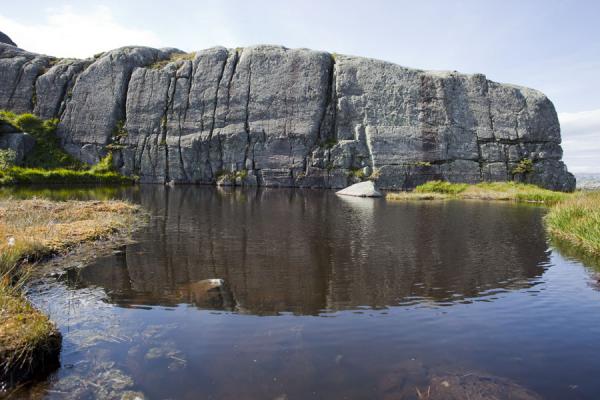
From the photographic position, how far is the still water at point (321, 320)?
932 cm

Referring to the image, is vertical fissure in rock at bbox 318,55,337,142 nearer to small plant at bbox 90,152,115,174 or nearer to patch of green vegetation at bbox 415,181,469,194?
patch of green vegetation at bbox 415,181,469,194

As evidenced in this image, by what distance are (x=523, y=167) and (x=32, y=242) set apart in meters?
81.2

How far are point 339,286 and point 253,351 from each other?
256 inches

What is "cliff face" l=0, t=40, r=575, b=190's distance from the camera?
78.9m

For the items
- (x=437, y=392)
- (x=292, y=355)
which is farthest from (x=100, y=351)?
(x=437, y=392)

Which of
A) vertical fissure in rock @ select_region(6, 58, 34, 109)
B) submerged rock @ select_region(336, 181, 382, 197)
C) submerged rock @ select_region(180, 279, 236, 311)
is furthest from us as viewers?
vertical fissure in rock @ select_region(6, 58, 34, 109)

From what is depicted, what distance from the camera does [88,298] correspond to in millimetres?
14227

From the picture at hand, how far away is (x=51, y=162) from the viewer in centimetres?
7738

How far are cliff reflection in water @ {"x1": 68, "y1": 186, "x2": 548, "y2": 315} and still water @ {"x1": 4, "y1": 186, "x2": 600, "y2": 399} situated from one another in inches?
4.2

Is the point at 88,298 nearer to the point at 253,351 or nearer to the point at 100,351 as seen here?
the point at 100,351

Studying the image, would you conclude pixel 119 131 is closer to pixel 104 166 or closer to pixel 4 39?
pixel 104 166

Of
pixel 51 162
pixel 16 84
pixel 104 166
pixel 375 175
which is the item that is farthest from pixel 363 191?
pixel 16 84

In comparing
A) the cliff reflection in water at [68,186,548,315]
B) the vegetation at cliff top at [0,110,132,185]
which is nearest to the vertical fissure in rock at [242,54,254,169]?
the vegetation at cliff top at [0,110,132,185]

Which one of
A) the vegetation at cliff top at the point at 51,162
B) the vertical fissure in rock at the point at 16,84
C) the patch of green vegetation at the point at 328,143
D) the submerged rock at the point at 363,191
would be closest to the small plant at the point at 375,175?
the patch of green vegetation at the point at 328,143
